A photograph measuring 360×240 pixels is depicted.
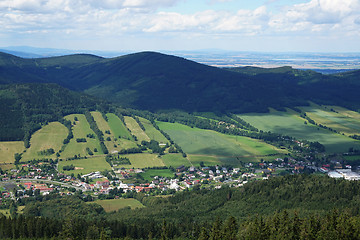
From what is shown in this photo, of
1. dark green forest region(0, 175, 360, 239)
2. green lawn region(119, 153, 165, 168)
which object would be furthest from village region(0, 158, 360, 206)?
dark green forest region(0, 175, 360, 239)

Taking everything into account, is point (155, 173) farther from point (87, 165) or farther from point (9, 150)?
point (9, 150)

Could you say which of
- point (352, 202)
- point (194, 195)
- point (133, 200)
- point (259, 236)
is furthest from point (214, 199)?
point (259, 236)

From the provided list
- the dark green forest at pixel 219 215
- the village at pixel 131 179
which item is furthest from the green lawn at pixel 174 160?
the dark green forest at pixel 219 215

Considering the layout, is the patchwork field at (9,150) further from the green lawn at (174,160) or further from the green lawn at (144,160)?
the green lawn at (174,160)

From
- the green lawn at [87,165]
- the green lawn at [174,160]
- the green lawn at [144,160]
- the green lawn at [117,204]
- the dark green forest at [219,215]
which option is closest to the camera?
the dark green forest at [219,215]

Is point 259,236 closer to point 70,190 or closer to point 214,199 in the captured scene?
point 214,199

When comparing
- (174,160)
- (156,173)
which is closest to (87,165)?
(156,173)
